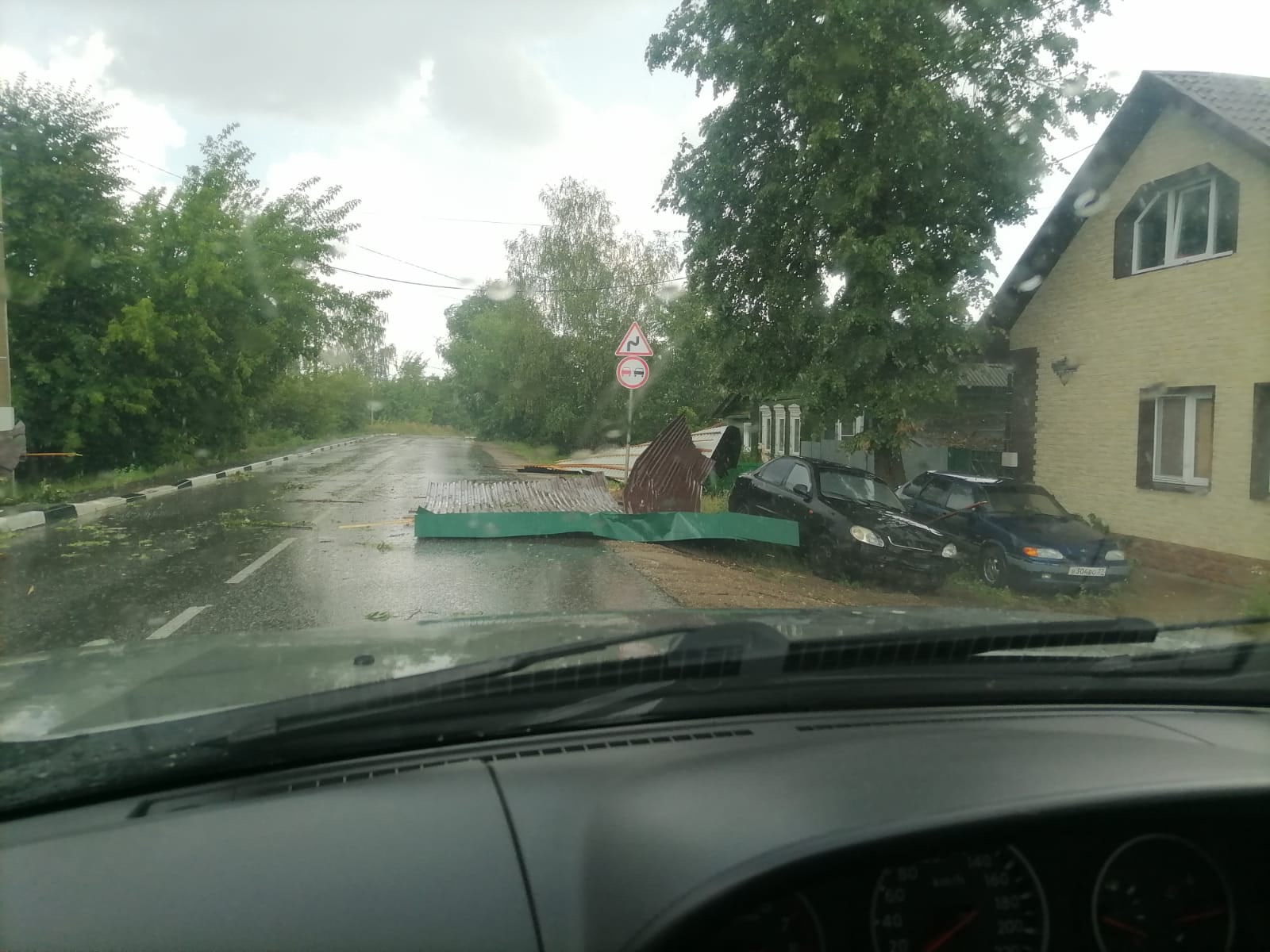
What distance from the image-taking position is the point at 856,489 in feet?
40.2

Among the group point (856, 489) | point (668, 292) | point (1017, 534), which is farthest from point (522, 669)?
point (668, 292)

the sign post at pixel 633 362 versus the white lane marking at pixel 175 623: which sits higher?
the sign post at pixel 633 362

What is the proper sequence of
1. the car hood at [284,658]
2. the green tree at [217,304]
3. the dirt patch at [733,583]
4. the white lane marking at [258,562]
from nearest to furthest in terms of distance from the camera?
the car hood at [284,658] → the dirt patch at [733,583] → the white lane marking at [258,562] → the green tree at [217,304]

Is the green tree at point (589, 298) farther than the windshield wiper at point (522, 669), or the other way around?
the green tree at point (589, 298)

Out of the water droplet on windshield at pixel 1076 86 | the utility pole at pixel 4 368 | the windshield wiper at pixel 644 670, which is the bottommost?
the windshield wiper at pixel 644 670

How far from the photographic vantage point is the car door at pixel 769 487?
12688 mm

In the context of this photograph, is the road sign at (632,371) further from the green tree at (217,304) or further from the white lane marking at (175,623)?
the green tree at (217,304)

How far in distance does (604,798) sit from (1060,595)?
9.98 meters

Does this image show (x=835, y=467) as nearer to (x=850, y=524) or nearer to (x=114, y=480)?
(x=850, y=524)

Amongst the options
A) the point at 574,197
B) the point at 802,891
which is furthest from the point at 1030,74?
the point at 574,197

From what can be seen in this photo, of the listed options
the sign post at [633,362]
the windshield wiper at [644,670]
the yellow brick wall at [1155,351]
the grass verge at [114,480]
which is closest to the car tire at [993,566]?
the yellow brick wall at [1155,351]

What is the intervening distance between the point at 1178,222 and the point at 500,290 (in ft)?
91.4

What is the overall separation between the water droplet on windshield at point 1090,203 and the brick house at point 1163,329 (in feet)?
0.08

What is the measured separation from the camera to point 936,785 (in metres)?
2.06
